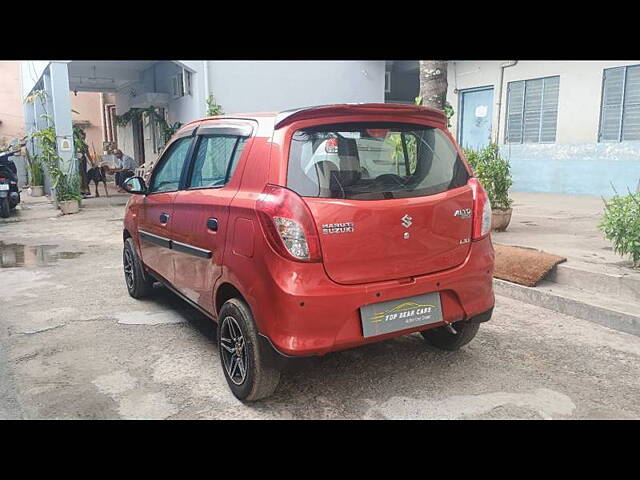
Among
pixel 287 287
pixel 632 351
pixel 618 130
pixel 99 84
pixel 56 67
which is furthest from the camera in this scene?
pixel 99 84

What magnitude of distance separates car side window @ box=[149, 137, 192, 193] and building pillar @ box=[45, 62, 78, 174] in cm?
909

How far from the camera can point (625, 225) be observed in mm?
5012

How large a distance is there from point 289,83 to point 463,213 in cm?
1164

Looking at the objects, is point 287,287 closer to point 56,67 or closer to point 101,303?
point 101,303

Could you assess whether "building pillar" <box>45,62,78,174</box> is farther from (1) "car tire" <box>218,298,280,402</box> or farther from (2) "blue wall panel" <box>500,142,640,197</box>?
(1) "car tire" <box>218,298,280,402</box>

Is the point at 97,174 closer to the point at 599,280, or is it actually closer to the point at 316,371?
the point at 316,371

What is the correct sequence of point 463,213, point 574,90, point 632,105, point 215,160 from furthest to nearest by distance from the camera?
point 574,90 < point 632,105 < point 215,160 < point 463,213

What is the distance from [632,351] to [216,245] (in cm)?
306

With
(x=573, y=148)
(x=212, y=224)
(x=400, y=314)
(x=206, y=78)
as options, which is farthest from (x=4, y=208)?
(x=573, y=148)

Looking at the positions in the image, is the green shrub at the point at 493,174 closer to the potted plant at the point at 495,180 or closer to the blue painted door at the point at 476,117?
the potted plant at the point at 495,180

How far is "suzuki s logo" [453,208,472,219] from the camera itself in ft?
10.4

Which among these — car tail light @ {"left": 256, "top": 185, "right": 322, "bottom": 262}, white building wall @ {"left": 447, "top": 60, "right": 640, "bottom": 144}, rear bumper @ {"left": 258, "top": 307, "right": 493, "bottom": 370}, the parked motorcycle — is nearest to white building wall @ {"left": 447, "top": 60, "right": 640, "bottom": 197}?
white building wall @ {"left": 447, "top": 60, "right": 640, "bottom": 144}
